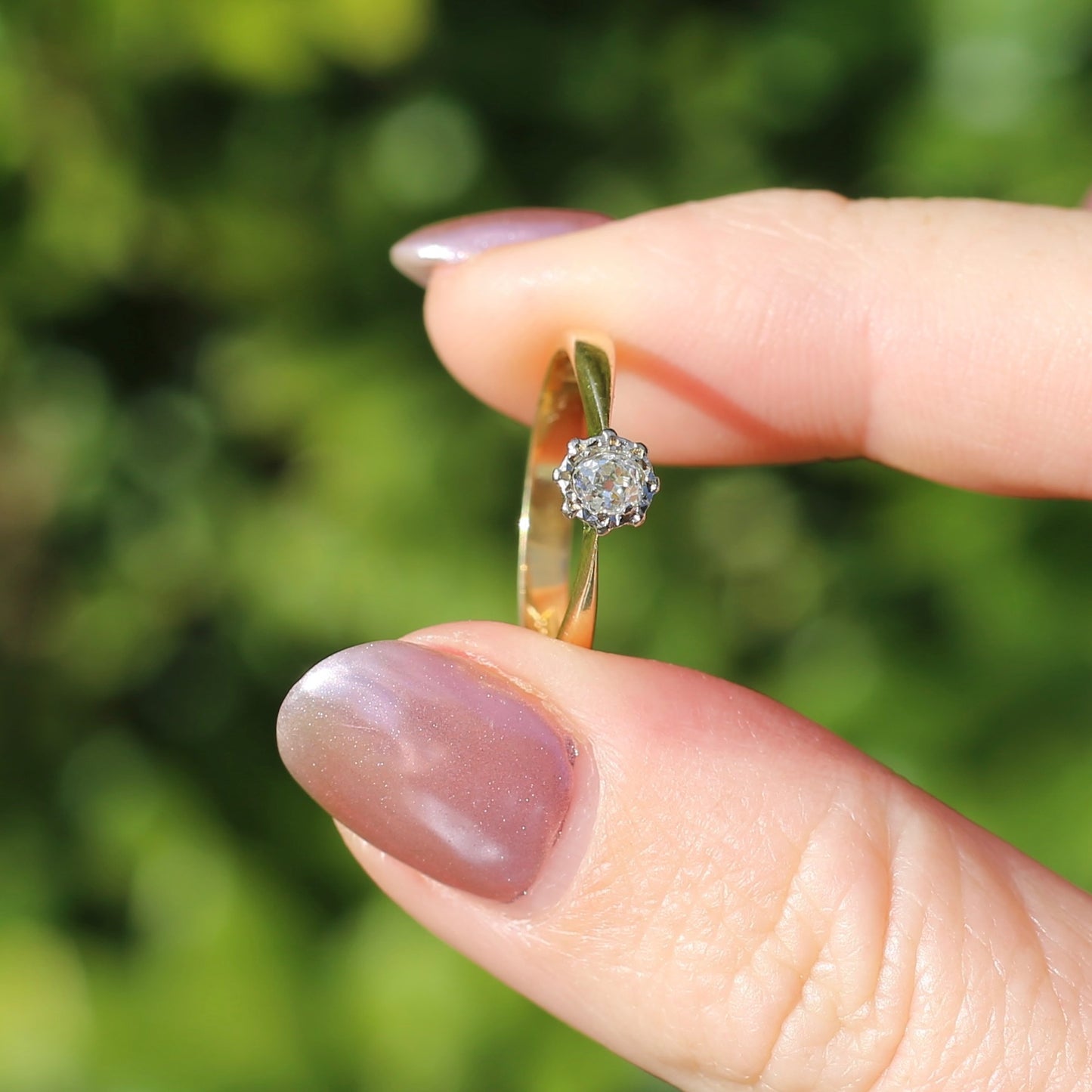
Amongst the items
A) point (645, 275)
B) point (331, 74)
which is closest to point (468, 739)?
point (645, 275)

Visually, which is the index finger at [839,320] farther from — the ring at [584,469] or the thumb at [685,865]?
the thumb at [685,865]

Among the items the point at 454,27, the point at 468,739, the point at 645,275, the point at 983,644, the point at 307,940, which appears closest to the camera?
the point at 468,739

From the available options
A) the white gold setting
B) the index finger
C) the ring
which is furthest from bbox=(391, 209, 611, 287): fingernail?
the white gold setting

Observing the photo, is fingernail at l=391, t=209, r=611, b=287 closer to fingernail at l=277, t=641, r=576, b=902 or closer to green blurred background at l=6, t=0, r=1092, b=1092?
green blurred background at l=6, t=0, r=1092, b=1092

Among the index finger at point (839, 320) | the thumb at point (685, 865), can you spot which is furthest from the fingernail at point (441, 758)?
the index finger at point (839, 320)

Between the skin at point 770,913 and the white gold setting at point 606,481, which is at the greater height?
the white gold setting at point 606,481

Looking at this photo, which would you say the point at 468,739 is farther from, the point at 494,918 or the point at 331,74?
the point at 331,74
